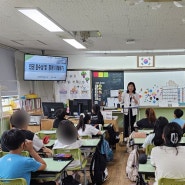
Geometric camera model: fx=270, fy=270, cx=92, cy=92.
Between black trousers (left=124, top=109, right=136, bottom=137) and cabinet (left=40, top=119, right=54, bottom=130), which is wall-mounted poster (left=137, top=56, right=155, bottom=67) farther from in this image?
cabinet (left=40, top=119, right=54, bottom=130)

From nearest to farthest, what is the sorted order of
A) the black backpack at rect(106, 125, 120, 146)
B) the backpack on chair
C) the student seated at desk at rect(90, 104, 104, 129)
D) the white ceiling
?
the white ceiling < the backpack on chair < the student seated at desk at rect(90, 104, 104, 129) < the black backpack at rect(106, 125, 120, 146)

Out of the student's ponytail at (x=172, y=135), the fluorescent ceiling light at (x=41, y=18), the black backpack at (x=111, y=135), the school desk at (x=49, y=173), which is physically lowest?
the black backpack at (x=111, y=135)

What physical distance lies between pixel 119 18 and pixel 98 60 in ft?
14.7

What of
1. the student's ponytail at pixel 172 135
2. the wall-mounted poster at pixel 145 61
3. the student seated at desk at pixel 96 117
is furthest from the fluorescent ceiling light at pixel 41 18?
the wall-mounted poster at pixel 145 61

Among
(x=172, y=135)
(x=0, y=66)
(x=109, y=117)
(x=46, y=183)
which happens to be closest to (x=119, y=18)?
(x=172, y=135)

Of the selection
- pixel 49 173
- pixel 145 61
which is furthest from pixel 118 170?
pixel 145 61

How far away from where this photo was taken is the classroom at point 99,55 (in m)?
3.73

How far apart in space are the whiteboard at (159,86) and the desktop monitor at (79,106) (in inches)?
102

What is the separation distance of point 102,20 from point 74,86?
4484 mm

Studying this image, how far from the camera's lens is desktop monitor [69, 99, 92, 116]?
20.5ft

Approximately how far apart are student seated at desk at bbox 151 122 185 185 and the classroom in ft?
5.21

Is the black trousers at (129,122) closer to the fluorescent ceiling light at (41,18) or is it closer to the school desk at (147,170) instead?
the fluorescent ceiling light at (41,18)

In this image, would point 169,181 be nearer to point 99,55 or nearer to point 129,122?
point 129,122

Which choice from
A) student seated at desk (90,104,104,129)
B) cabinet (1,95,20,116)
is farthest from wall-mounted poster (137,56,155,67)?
cabinet (1,95,20,116)
